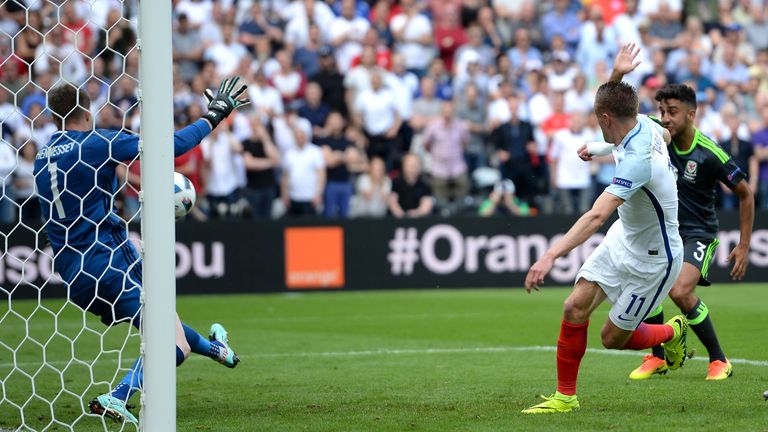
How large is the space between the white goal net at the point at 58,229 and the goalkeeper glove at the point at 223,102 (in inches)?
24.2

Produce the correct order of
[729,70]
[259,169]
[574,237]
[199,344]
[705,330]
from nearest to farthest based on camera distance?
[574,237] < [199,344] < [705,330] < [259,169] < [729,70]

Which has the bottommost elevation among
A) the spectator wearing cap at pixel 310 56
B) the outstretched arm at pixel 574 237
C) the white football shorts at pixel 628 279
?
the white football shorts at pixel 628 279

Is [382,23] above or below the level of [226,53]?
above

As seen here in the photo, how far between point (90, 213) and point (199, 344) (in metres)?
1.19

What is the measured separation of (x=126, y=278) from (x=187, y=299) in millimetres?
9943

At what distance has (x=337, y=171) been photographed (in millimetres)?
18438

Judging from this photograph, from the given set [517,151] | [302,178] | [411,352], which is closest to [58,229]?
[411,352]

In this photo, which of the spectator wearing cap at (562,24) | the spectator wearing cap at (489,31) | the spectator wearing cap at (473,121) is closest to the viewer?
the spectator wearing cap at (473,121)

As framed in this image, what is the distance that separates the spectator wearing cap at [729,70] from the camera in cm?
2064

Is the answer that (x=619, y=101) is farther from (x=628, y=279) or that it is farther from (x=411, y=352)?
(x=411, y=352)

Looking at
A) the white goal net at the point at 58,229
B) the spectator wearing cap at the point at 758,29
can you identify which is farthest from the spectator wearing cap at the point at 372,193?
the spectator wearing cap at the point at 758,29

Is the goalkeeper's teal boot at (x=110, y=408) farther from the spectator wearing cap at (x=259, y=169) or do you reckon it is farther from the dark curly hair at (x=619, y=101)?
the spectator wearing cap at (x=259, y=169)

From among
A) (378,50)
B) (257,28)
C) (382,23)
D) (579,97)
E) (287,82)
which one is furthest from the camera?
(382,23)

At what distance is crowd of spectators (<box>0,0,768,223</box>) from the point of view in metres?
18.0
